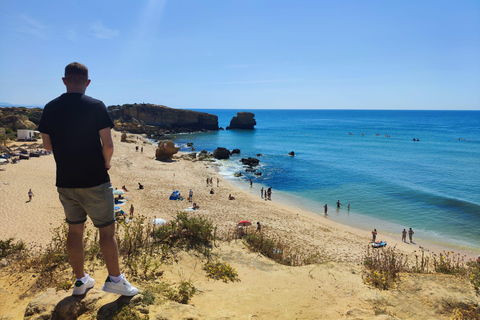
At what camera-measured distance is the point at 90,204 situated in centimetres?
314

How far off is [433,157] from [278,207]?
35226 millimetres

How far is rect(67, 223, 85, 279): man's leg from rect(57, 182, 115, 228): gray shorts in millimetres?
120

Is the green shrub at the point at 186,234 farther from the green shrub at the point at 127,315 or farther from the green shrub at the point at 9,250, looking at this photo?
the green shrub at the point at 127,315

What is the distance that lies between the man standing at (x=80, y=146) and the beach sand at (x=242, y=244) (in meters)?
1.89

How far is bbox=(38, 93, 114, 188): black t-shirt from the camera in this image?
117 inches

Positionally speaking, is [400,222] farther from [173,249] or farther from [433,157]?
[433,157]

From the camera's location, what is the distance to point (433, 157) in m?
43.6

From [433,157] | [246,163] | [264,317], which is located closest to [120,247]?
[264,317]

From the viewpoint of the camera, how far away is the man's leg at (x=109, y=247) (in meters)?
3.30

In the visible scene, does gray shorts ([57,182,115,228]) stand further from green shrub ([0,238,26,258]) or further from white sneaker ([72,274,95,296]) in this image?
green shrub ([0,238,26,258])

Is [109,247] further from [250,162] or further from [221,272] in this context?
[250,162]

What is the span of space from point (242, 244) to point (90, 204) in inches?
197

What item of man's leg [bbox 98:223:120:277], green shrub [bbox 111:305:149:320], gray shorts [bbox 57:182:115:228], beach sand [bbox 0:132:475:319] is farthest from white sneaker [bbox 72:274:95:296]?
beach sand [bbox 0:132:475:319]

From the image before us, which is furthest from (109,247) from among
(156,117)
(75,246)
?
(156,117)
